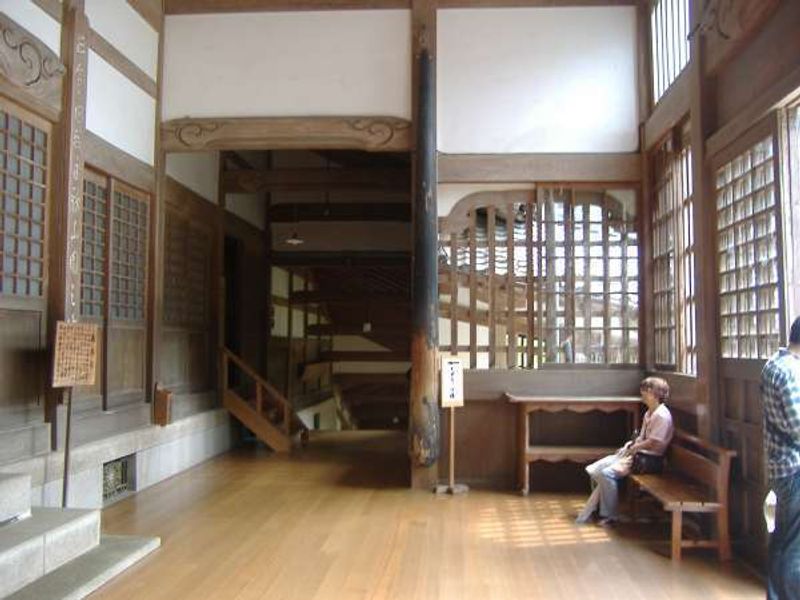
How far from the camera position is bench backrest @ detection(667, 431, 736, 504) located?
13.1ft

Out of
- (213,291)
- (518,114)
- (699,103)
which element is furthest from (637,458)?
(213,291)

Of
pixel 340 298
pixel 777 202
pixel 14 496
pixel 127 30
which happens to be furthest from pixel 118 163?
pixel 340 298

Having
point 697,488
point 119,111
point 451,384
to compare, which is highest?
point 119,111

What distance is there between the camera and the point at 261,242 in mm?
10250

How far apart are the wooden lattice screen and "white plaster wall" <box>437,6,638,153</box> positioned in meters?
0.48

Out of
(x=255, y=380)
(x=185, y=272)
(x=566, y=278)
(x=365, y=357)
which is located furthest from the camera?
(x=365, y=357)

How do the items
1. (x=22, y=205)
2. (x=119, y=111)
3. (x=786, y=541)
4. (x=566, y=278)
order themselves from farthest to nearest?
(x=566, y=278), (x=119, y=111), (x=22, y=205), (x=786, y=541)

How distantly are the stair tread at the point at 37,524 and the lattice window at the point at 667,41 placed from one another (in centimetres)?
482

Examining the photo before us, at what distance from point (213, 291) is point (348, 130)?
9.06ft

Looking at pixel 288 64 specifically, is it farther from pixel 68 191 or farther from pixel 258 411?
pixel 258 411

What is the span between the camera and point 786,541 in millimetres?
2889

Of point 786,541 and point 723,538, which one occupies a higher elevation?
point 786,541

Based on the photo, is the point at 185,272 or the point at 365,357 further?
the point at 365,357

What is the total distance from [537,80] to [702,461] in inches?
140
